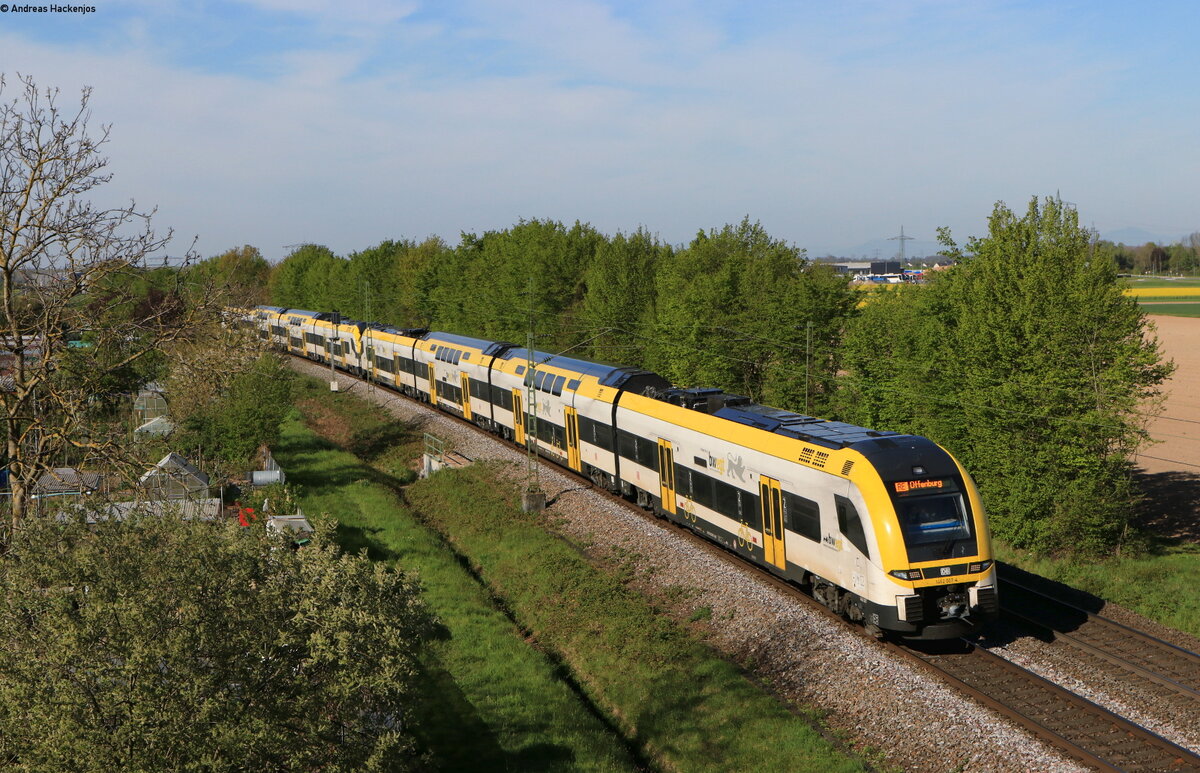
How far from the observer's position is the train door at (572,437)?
3553 cm

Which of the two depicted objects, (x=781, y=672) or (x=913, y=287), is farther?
(x=913, y=287)

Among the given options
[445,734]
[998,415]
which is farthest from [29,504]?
[998,415]

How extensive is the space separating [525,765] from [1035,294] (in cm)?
2286

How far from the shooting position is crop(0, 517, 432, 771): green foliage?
29.5ft

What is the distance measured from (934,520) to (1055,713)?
4.02 m

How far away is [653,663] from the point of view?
2058cm

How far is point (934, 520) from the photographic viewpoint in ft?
60.8

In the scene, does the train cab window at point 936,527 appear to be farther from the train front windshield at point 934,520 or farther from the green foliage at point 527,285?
the green foliage at point 527,285

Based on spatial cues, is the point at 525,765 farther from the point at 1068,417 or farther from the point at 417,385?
the point at 417,385

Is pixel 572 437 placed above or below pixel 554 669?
above

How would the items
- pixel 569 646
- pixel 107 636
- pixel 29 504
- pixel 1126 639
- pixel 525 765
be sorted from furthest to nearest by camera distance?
pixel 569 646, pixel 1126 639, pixel 525 765, pixel 29 504, pixel 107 636

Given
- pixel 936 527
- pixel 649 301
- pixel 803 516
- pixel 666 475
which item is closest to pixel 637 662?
pixel 803 516

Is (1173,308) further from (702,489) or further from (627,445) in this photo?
(702,489)

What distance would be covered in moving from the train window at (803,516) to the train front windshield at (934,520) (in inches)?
90.4
